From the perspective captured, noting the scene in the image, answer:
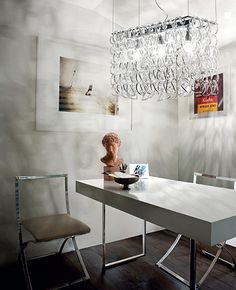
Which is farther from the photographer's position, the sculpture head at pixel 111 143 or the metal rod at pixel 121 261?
the metal rod at pixel 121 261

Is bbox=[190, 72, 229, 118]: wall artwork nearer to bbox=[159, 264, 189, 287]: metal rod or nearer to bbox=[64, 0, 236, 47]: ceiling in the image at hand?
bbox=[64, 0, 236, 47]: ceiling

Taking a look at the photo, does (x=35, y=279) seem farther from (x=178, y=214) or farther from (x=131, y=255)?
(x=178, y=214)

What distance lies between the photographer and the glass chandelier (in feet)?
6.25

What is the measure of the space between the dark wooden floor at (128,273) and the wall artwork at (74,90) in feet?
4.25

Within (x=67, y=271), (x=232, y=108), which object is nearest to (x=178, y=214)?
(x=67, y=271)

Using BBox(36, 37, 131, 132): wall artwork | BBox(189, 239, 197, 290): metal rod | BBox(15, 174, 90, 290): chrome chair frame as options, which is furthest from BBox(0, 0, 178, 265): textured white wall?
BBox(189, 239, 197, 290): metal rod

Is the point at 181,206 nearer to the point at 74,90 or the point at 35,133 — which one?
the point at 35,133

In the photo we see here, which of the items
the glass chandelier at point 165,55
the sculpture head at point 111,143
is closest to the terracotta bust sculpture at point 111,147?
the sculpture head at point 111,143

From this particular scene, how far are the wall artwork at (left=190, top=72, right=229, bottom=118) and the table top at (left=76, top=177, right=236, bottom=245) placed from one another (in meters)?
1.28

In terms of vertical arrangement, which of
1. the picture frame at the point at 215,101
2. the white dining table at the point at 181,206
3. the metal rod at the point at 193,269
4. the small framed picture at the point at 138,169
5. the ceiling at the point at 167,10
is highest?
the ceiling at the point at 167,10

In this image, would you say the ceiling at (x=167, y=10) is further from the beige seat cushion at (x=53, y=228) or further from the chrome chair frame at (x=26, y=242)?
the beige seat cushion at (x=53, y=228)

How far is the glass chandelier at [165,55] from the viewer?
6.25 ft

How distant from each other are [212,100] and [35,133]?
2.05 m

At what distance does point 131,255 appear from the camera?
2.66 meters
